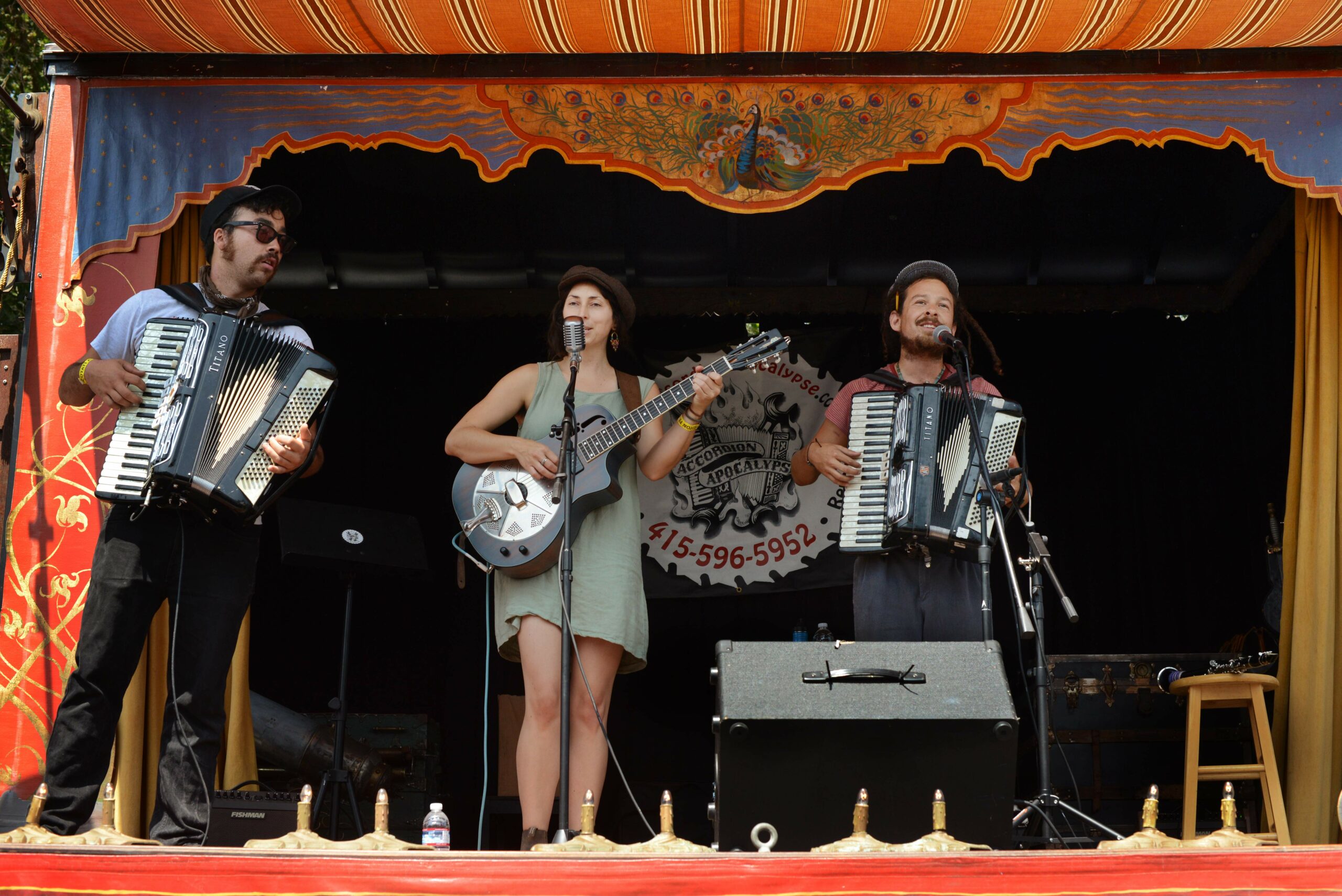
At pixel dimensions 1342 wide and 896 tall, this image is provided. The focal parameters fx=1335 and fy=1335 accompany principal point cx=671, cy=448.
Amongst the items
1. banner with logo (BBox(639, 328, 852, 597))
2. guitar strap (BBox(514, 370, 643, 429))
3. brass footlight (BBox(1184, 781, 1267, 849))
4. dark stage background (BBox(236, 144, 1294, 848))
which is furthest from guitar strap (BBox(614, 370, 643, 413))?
brass footlight (BBox(1184, 781, 1267, 849))

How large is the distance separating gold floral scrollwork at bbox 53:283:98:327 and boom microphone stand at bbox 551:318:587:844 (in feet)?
5.79

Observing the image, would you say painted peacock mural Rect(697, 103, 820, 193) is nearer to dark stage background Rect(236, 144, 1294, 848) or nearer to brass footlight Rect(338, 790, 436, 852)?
dark stage background Rect(236, 144, 1294, 848)

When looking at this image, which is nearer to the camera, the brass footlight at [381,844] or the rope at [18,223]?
the brass footlight at [381,844]

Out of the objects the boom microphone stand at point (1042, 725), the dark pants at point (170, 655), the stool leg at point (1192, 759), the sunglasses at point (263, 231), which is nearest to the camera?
the boom microphone stand at point (1042, 725)

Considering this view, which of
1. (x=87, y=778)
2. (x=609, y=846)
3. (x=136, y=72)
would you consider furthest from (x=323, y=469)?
(x=609, y=846)

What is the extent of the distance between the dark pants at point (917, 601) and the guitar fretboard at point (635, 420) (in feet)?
2.94

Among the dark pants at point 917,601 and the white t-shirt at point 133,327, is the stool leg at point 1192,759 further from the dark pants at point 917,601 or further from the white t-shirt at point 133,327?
the white t-shirt at point 133,327

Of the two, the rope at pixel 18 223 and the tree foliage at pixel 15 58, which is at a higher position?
the tree foliage at pixel 15 58

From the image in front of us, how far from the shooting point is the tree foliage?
8156mm

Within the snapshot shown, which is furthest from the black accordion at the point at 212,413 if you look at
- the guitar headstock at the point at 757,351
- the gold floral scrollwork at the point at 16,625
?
the guitar headstock at the point at 757,351

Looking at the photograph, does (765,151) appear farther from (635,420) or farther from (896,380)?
(635,420)

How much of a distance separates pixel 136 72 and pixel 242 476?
1.83m

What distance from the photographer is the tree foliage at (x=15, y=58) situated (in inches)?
321

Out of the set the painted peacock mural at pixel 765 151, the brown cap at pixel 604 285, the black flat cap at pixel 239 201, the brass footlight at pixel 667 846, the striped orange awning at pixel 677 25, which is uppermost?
the striped orange awning at pixel 677 25
